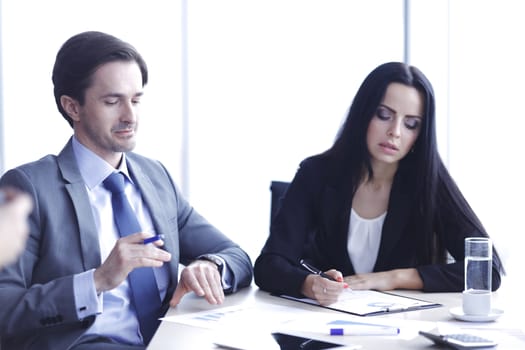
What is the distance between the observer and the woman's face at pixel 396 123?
95.3 inches

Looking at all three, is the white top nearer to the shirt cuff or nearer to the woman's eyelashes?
the woman's eyelashes

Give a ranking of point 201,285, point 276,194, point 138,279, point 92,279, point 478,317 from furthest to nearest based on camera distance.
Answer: point 276,194 → point 138,279 → point 201,285 → point 92,279 → point 478,317

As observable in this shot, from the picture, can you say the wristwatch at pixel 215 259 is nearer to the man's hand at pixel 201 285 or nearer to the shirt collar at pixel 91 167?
the man's hand at pixel 201 285

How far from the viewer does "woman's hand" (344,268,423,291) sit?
84.7 inches

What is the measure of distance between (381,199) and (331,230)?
0.21m

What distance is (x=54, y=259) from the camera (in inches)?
77.2

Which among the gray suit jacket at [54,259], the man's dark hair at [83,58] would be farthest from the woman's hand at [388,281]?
the man's dark hair at [83,58]

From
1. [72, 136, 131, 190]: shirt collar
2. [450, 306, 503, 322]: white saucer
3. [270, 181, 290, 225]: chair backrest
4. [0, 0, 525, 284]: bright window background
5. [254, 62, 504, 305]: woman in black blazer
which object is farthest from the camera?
[0, 0, 525, 284]: bright window background

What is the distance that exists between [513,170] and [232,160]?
1.50 metres

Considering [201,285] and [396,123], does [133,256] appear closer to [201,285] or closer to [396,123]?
[201,285]

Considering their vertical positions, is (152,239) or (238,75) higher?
(238,75)

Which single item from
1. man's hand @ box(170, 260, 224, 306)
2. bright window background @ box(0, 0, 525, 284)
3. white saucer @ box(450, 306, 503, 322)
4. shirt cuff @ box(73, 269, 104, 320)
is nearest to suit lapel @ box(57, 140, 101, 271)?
shirt cuff @ box(73, 269, 104, 320)

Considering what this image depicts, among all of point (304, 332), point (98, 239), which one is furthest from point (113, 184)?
point (304, 332)

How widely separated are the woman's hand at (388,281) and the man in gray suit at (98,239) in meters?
0.34
